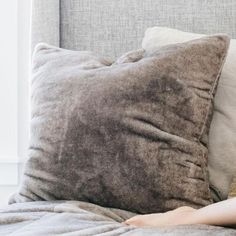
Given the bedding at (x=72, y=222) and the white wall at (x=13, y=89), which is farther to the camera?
the white wall at (x=13, y=89)

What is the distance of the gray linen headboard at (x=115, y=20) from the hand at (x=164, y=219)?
26.9 inches

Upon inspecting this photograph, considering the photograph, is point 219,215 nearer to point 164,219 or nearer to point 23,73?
point 164,219

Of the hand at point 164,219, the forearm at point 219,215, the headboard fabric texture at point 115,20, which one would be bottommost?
the hand at point 164,219

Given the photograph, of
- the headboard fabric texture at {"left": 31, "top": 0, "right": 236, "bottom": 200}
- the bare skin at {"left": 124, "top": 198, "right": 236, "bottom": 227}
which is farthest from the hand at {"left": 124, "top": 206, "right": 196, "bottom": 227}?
the headboard fabric texture at {"left": 31, "top": 0, "right": 236, "bottom": 200}

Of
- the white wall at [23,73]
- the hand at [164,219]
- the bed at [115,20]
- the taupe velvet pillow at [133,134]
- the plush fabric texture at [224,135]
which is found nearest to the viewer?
Result: the hand at [164,219]

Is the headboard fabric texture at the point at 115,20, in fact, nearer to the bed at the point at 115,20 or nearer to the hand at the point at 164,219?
the bed at the point at 115,20

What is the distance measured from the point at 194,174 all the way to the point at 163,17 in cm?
62

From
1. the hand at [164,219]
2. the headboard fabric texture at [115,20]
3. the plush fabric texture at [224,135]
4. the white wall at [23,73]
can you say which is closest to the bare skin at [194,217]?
the hand at [164,219]

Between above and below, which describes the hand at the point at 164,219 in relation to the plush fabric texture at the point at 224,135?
below

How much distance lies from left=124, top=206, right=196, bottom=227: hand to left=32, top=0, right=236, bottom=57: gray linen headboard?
68cm

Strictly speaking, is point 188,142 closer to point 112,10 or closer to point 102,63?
point 102,63

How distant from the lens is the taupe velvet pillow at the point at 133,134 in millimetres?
1230

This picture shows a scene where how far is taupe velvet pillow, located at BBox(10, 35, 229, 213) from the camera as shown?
1.23m

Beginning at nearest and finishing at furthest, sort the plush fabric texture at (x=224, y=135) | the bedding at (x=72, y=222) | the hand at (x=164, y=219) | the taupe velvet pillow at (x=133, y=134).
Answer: the bedding at (x=72, y=222), the hand at (x=164, y=219), the taupe velvet pillow at (x=133, y=134), the plush fabric texture at (x=224, y=135)
